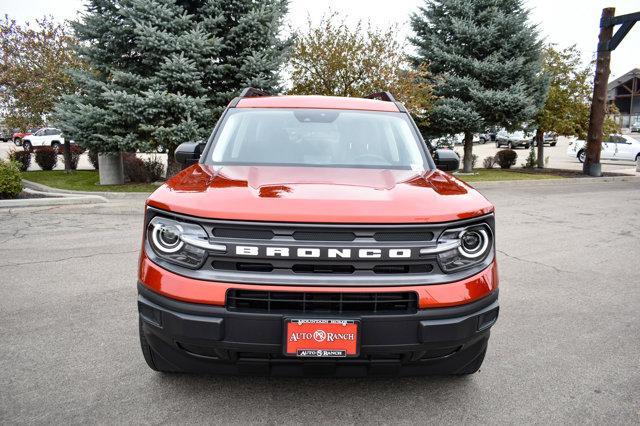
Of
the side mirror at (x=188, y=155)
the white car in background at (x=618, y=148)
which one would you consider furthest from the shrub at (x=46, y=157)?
the white car in background at (x=618, y=148)

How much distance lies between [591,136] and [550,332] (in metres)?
18.2

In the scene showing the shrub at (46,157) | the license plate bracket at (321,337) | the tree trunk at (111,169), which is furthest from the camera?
the shrub at (46,157)

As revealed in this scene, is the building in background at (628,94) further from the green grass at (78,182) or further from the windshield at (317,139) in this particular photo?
the windshield at (317,139)

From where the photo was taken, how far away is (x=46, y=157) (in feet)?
62.6

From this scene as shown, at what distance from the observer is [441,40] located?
18375 mm

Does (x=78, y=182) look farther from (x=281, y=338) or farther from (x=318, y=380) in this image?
(x=281, y=338)

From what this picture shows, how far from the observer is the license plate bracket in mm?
2242

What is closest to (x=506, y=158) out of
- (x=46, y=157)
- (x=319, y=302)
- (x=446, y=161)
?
(x=46, y=157)

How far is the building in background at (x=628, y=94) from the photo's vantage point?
197 feet

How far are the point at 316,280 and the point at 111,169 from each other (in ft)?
43.9

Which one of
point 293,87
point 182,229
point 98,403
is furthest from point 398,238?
point 293,87

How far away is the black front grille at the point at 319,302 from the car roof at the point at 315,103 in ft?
7.03

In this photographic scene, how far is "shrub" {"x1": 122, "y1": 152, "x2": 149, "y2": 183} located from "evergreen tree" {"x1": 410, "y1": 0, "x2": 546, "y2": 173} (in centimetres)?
1027

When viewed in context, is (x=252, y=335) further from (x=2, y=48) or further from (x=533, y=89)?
(x=2, y=48)
